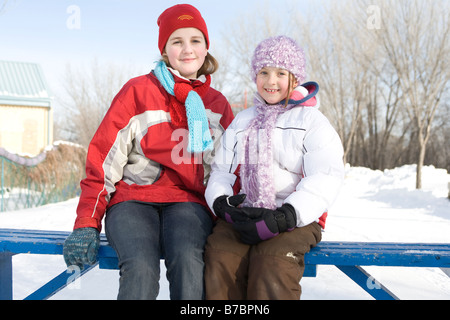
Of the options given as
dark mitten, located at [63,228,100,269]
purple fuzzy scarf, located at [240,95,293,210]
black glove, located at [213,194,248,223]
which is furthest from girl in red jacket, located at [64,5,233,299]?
purple fuzzy scarf, located at [240,95,293,210]

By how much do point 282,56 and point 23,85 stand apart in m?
14.3

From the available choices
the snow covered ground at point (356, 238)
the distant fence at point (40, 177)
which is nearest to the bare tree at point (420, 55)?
the snow covered ground at point (356, 238)

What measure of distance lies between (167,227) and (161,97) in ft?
2.48

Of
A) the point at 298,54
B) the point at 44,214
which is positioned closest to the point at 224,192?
the point at 298,54

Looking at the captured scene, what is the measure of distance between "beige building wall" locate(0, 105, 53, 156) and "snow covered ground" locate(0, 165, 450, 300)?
7.66 meters

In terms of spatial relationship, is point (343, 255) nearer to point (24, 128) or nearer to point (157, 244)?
point (157, 244)

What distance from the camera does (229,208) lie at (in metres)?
1.87

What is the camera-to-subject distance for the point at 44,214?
6.52 metres

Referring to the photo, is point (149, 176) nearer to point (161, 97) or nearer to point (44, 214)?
point (161, 97)

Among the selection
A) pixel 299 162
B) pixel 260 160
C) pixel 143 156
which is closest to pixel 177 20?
pixel 143 156

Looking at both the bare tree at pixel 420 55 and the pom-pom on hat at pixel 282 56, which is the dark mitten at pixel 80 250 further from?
the bare tree at pixel 420 55

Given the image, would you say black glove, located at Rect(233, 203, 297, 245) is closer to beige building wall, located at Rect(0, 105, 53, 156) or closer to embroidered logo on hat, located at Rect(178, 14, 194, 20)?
embroidered logo on hat, located at Rect(178, 14, 194, 20)

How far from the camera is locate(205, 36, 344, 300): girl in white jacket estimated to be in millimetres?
1695

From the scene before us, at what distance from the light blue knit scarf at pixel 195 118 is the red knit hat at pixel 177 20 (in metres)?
0.23
